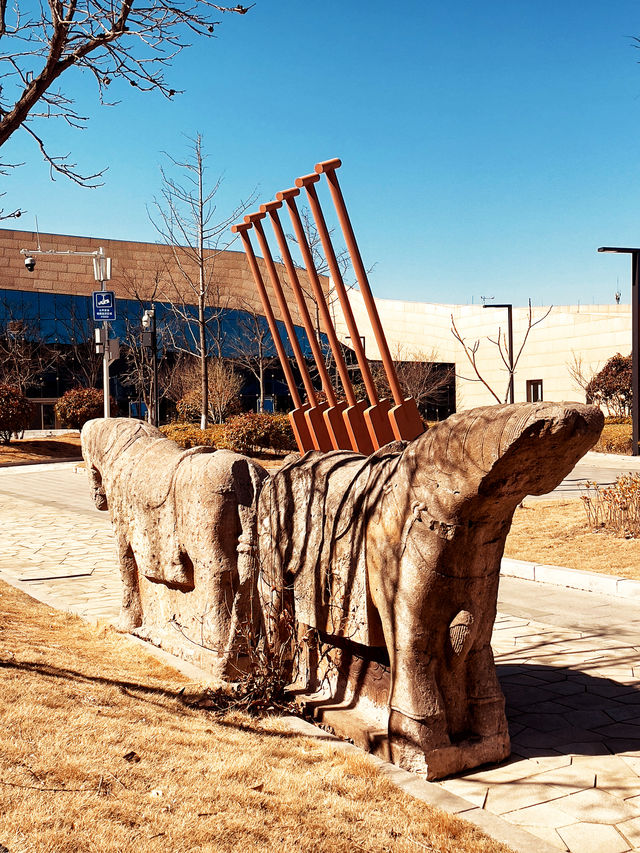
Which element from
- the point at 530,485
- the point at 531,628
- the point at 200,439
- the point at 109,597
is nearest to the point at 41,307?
the point at 200,439

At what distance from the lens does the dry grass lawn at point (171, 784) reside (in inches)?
130

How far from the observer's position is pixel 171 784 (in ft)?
12.4

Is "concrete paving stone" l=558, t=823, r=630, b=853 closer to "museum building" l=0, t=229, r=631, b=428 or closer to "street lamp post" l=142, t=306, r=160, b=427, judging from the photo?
"street lamp post" l=142, t=306, r=160, b=427

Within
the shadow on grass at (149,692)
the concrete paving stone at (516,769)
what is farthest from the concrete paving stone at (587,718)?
the shadow on grass at (149,692)

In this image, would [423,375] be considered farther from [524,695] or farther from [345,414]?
[524,695]

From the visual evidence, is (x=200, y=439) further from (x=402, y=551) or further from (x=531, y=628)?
(x=402, y=551)

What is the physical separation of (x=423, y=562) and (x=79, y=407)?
30531 millimetres

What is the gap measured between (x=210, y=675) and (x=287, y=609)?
82 cm

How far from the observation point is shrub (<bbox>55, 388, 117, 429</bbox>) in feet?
108

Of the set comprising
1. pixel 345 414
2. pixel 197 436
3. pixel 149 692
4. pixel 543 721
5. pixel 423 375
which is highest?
pixel 423 375

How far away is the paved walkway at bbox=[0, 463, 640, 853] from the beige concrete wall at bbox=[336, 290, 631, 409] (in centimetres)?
2816

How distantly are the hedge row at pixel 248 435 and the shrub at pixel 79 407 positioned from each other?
10685 mm

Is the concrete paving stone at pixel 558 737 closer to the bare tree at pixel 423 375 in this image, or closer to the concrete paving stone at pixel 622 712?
the concrete paving stone at pixel 622 712

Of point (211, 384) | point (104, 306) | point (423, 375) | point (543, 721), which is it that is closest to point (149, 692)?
point (543, 721)
